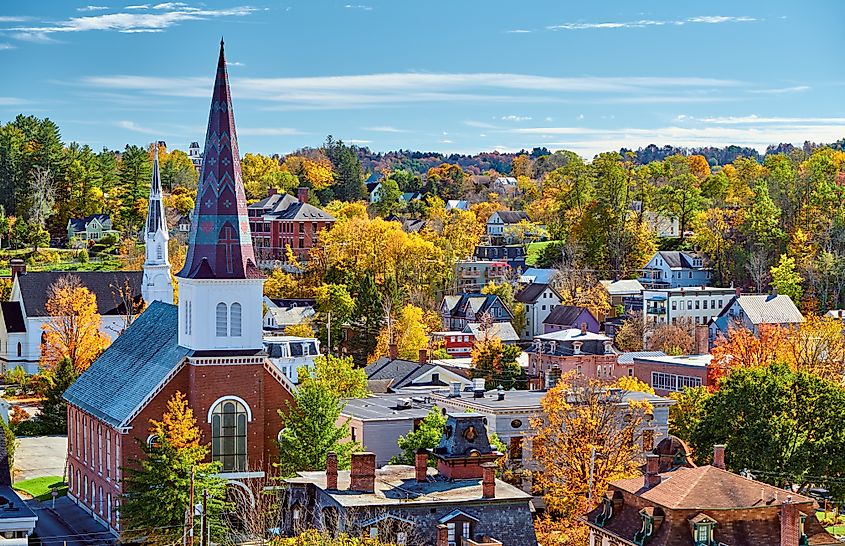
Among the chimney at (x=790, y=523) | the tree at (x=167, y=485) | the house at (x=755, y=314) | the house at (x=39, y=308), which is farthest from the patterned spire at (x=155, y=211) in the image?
the chimney at (x=790, y=523)

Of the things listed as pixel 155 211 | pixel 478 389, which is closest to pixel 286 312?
pixel 155 211

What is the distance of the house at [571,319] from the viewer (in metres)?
126

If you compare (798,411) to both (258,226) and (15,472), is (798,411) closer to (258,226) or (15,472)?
(15,472)

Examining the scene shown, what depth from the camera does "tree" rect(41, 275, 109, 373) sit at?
9456 centimetres

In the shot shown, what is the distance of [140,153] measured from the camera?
170875 millimetres

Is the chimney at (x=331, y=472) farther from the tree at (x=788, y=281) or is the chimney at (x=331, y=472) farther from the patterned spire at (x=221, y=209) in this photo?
the tree at (x=788, y=281)

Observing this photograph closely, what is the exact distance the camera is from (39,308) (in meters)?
109

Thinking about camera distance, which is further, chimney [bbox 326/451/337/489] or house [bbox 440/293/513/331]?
house [bbox 440/293/513/331]

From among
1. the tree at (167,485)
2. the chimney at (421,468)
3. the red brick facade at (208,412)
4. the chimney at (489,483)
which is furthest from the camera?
the red brick facade at (208,412)

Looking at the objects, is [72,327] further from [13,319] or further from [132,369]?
[132,369]

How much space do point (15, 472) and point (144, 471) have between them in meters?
18.0

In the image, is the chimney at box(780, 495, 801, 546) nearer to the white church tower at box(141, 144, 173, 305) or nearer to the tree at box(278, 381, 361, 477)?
the tree at box(278, 381, 361, 477)

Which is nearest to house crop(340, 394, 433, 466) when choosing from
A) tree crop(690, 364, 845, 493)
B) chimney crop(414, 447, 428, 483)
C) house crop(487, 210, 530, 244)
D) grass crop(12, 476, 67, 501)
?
tree crop(690, 364, 845, 493)

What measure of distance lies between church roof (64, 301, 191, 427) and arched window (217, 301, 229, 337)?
144 centimetres
